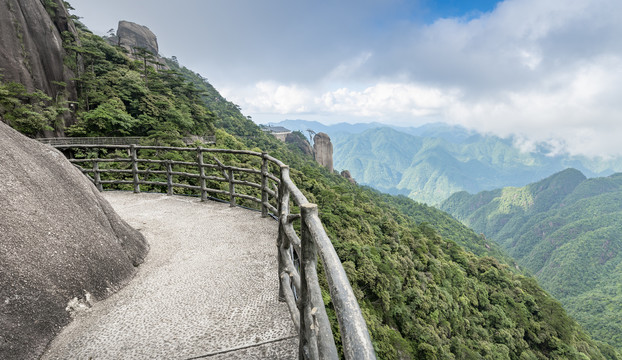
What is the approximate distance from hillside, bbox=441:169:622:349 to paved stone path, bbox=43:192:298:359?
6734cm

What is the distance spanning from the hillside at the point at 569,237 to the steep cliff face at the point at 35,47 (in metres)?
77.1

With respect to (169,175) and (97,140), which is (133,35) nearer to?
(97,140)

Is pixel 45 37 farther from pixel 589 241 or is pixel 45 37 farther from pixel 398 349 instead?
pixel 589 241

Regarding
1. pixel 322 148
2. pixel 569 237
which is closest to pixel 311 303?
pixel 322 148

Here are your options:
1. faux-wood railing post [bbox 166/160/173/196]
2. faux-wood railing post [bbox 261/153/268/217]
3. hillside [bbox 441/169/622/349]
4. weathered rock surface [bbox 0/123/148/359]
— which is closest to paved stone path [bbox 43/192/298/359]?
weathered rock surface [bbox 0/123/148/359]

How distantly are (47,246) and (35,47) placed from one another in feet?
90.3

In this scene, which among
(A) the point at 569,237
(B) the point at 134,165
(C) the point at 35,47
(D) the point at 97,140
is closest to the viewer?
(B) the point at 134,165

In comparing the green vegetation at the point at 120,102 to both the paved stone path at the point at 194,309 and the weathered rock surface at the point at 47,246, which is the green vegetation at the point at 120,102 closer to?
the weathered rock surface at the point at 47,246

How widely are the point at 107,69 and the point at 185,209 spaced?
90.3ft

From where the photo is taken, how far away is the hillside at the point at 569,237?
61.5 m

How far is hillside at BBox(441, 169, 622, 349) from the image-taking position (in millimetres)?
61469

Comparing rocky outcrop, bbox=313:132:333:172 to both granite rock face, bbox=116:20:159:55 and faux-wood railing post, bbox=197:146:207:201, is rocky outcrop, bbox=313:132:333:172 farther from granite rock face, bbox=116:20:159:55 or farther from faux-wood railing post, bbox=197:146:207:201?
faux-wood railing post, bbox=197:146:207:201

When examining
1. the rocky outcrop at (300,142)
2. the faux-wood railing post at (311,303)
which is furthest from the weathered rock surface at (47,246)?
the rocky outcrop at (300,142)

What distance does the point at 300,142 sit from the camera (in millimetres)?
74750
